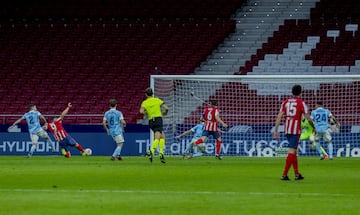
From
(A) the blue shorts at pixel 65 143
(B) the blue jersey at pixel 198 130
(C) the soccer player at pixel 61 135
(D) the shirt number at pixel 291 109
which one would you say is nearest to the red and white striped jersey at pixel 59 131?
(C) the soccer player at pixel 61 135

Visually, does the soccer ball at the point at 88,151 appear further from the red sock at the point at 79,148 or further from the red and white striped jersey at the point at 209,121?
the red and white striped jersey at the point at 209,121

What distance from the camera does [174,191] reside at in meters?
16.2

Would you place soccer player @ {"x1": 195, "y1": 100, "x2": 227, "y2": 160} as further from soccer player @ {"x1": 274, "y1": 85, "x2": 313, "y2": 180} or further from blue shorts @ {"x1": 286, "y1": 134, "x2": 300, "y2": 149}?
blue shorts @ {"x1": 286, "y1": 134, "x2": 300, "y2": 149}

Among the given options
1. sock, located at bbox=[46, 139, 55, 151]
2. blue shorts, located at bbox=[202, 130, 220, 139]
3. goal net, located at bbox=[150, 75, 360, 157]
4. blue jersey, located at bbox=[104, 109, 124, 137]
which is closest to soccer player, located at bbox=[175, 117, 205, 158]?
blue shorts, located at bbox=[202, 130, 220, 139]

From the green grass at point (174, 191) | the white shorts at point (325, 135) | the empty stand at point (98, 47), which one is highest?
the empty stand at point (98, 47)

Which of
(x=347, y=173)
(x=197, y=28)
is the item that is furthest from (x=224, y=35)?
(x=347, y=173)

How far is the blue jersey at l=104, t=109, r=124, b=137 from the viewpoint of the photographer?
31328 mm

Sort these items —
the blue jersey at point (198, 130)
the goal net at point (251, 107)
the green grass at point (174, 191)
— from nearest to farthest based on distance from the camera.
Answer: the green grass at point (174, 191), the blue jersey at point (198, 130), the goal net at point (251, 107)

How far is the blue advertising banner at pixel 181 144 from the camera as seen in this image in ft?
117

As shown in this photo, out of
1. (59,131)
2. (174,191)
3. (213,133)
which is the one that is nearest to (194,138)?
(213,133)

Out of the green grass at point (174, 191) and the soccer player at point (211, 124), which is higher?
the soccer player at point (211, 124)

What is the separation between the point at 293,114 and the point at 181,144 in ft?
56.8

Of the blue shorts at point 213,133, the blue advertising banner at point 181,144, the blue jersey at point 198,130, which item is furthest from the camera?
the blue advertising banner at point 181,144

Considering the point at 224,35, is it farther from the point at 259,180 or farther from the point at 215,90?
the point at 259,180
